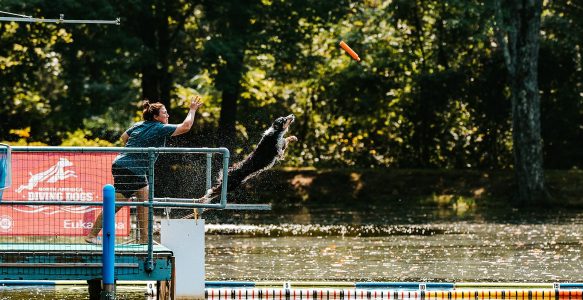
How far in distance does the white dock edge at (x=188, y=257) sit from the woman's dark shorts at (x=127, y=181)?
0.54m

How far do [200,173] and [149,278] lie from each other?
6.02m

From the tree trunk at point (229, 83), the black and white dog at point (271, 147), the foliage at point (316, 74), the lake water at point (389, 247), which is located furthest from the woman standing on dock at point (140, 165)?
the tree trunk at point (229, 83)

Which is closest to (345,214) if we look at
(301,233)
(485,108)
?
(301,233)

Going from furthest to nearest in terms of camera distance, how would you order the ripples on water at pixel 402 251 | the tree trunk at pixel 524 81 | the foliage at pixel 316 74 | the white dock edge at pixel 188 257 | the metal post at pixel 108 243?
the foliage at pixel 316 74 < the tree trunk at pixel 524 81 < the ripples on water at pixel 402 251 < the white dock edge at pixel 188 257 < the metal post at pixel 108 243

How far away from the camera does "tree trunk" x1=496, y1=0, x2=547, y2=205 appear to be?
139ft

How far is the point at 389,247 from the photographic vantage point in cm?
2519

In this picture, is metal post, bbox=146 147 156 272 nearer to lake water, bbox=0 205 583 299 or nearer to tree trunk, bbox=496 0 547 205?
lake water, bbox=0 205 583 299

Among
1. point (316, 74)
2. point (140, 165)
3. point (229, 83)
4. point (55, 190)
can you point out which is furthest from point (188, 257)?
point (316, 74)

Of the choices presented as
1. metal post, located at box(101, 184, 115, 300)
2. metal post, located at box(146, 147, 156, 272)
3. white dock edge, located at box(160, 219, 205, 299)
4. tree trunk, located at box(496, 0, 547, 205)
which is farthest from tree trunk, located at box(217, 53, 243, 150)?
metal post, located at box(101, 184, 115, 300)

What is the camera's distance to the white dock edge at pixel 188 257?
45.7 ft

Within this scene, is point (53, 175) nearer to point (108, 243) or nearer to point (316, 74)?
point (108, 243)

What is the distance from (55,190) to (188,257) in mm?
1664

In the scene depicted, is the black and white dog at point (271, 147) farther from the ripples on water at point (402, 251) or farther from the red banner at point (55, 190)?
the red banner at point (55, 190)

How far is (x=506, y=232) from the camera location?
2919 centimetres
